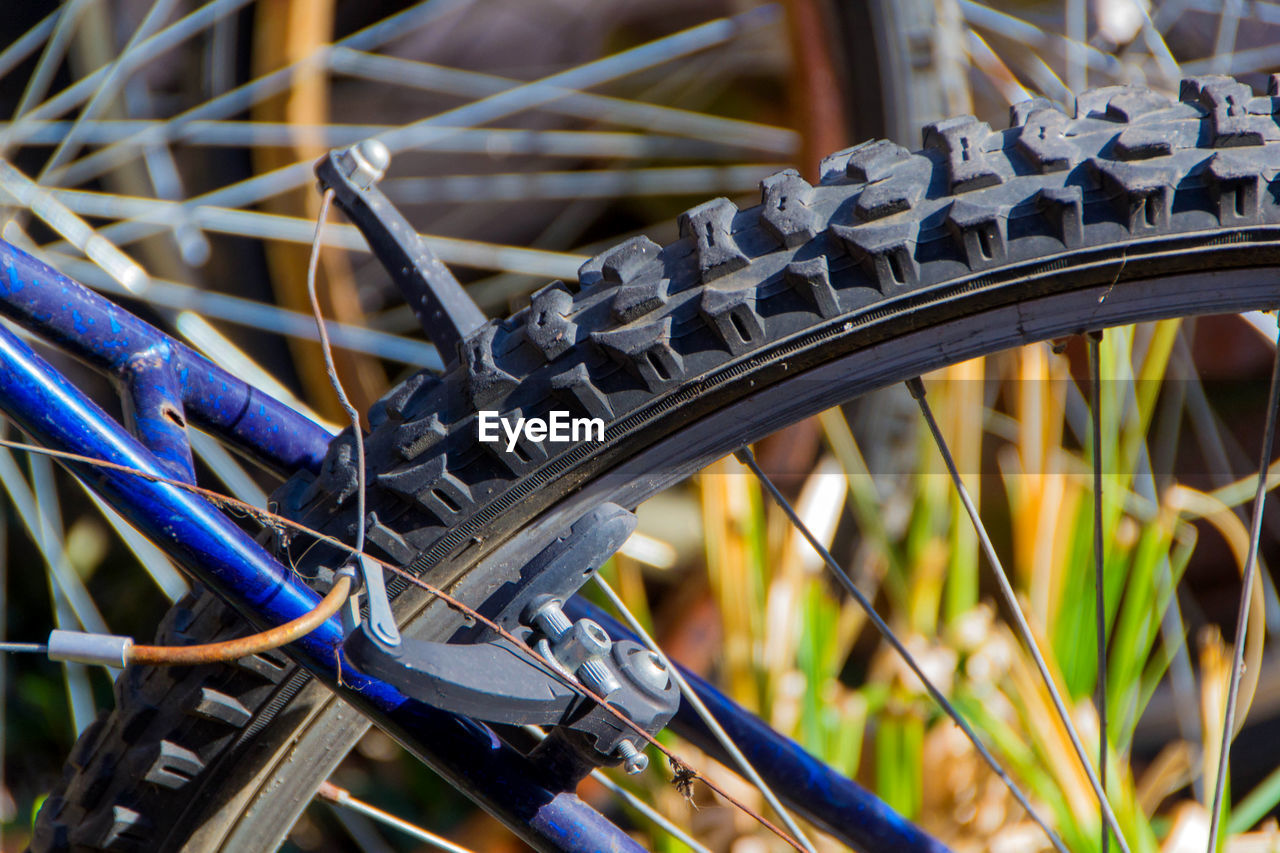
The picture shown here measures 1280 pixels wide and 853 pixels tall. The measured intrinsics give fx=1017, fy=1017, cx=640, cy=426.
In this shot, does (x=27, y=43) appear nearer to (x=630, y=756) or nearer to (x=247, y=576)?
(x=247, y=576)

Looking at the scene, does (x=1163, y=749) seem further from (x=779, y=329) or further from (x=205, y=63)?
(x=205, y=63)

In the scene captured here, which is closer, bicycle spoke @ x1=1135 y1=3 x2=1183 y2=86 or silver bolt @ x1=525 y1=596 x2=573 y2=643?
silver bolt @ x1=525 y1=596 x2=573 y2=643

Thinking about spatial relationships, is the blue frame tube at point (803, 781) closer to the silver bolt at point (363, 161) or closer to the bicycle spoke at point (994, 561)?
the bicycle spoke at point (994, 561)

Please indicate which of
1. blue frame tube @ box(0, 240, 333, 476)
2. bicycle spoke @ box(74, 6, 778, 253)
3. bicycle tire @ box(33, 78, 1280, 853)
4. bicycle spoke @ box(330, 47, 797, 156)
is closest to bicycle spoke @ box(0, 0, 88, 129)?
bicycle spoke @ box(74, 6, 778, 253)

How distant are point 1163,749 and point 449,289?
4.09ft

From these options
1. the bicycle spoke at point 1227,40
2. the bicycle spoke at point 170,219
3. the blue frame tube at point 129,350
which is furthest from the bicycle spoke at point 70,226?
the bicycle spoke at point 1227,40

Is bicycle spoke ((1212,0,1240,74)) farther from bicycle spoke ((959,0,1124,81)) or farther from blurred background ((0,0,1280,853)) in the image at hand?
bicycle spoke ((959,0,1124,81))

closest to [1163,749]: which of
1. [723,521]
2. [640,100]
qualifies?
[723,521]

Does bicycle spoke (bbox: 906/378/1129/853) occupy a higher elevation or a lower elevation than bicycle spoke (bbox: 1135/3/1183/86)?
lower

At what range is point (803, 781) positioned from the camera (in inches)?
27.7

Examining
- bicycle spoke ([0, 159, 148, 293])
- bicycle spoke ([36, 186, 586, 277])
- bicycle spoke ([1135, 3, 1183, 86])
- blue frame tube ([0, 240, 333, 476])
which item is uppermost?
bicycle spoke ([1135, 3, 1183, 86])

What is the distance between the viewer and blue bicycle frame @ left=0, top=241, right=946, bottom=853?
0.48 m

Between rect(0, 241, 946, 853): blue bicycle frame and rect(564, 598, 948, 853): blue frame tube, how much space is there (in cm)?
13

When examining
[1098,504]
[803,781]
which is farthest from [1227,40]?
[803,781]
